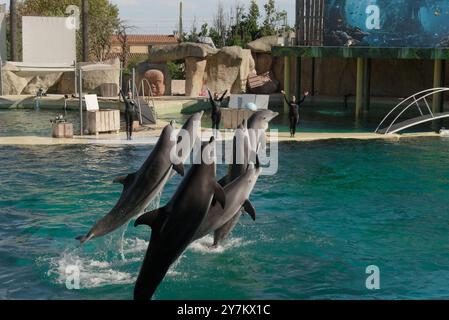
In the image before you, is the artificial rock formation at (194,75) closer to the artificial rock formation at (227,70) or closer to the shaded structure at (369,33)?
the artificial rock formation at (227,70)

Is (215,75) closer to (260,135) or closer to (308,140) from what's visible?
(308,140)

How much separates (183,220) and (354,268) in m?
3.32

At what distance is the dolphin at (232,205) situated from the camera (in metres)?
7.63

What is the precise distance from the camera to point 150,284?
6.81 meters

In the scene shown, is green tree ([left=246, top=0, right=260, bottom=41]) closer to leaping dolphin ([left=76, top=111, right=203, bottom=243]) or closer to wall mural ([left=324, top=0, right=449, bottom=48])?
wall mural ([left=324, top=0, right=449, bottom=48])

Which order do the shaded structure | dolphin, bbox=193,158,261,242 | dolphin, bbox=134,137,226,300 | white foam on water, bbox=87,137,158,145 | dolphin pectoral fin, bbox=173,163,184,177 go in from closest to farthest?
→ dolphin, bbox=134,137,226,300 < dolphin, bbox=193,158,261,242 < dolphin pectoral fin, bbox=173,163,184,177 < white foam on water, bbox=87,137,158,145 < the shaded structure

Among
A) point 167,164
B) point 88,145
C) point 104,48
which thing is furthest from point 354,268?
point 104,48

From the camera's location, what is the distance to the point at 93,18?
49.3 metres

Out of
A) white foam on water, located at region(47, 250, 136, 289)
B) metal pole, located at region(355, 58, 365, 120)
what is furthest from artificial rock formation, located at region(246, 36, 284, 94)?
white foam on water, located at region(47, 250, 136, 289)

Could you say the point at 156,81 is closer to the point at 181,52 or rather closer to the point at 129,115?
the point at 181,52

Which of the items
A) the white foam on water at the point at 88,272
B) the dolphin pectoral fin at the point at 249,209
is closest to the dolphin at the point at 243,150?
the dolphin pectoral fin at the point at 249,209

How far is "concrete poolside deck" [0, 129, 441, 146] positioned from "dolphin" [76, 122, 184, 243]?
1072 cm

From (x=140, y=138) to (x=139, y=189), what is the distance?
11.6m

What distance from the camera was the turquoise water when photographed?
28.9ft
